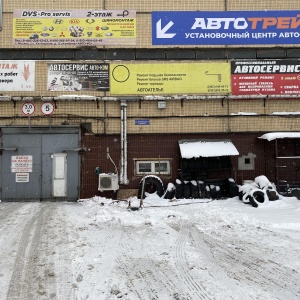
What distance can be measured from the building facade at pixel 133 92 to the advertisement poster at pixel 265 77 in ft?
0.14

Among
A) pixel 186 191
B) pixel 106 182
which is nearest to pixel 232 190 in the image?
pixel 186 191

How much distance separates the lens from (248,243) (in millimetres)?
5145

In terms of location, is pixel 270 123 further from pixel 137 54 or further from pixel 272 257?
pixel 272 257

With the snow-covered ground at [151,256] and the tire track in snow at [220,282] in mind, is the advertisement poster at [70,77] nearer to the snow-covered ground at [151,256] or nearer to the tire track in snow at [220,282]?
the snow-covered ground at [151,256]

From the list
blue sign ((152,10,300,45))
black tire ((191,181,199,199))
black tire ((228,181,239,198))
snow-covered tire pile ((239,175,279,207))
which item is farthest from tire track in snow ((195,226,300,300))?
blue sign ((152,10,300,45))

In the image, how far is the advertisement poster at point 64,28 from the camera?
11.8m

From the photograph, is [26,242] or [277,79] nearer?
[26,242]

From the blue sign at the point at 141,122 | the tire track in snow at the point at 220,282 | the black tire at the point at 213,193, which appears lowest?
the tire track in snow at the point at 220,282

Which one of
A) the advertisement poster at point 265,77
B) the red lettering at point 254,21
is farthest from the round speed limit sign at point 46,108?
the red lettering at point 254,21

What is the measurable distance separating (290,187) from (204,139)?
4.08 metres

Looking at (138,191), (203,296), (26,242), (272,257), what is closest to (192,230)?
(272,257)

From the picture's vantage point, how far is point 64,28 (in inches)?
464

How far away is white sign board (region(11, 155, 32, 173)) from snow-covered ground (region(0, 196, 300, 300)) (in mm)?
3922

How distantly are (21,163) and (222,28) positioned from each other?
10.6 metres
